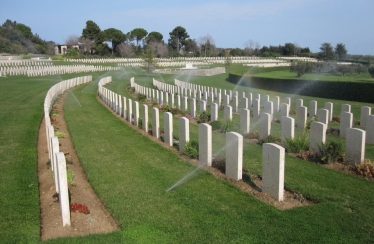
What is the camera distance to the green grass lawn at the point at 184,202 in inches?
183

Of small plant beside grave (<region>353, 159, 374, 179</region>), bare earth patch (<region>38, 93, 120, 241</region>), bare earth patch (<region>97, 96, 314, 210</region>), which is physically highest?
small plant beside grave (<region>353, 159, 374, 179</region>)

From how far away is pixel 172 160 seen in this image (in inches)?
322

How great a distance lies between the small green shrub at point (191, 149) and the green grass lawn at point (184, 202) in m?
0.31

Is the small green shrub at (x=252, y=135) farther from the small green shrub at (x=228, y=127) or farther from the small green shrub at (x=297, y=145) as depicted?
the small green shrub at (x=297, y=145)

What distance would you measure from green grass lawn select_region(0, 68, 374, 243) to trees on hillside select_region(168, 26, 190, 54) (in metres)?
102

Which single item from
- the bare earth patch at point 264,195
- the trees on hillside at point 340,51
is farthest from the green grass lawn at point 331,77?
the bare earth patch at point 264,195

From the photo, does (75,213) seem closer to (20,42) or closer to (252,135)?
(252,135)

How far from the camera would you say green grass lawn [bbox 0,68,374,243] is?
15.3 feet

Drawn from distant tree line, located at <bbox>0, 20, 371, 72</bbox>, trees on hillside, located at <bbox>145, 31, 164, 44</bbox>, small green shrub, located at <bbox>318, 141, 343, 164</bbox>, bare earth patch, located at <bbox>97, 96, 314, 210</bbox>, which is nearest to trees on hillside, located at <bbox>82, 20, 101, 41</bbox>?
distant tree line, located at <bbox>0, 20, 371, 72</bbox>

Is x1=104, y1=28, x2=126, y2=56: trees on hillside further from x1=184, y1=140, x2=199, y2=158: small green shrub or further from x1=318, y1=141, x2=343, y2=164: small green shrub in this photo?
x1=318, y1=141, x2=343, y2=164: small green shrub

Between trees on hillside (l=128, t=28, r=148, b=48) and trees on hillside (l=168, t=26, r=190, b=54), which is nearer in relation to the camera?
trees on hillside (l=128, t=28, r=148, b=48)

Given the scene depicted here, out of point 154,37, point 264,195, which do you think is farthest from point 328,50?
point 154,37

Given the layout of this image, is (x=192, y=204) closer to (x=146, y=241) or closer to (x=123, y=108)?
(x=146, y=241)

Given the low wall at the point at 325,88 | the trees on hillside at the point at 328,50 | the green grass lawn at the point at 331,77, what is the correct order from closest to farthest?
the low wall at the point at 325,88 < the green grass lawn at the point at 331,77 < the trees on hillside at the point at 328,50
